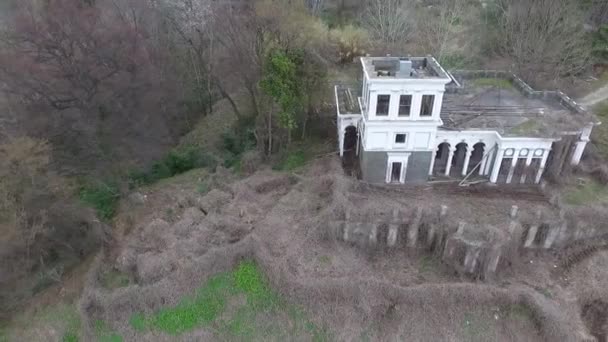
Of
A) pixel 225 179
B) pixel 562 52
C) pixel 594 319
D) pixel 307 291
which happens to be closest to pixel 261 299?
pixel 307 291

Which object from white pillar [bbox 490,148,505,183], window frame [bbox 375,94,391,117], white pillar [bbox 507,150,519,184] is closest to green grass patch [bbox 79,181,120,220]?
window frame [bbox 375,94,391,117]

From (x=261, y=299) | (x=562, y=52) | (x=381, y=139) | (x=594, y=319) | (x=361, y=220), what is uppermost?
(x=562, y=52)

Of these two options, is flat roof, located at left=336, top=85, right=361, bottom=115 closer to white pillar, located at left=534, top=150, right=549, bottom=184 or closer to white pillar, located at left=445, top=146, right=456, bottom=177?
white pillar, located at left=445, top=146, right=456, bottom=177

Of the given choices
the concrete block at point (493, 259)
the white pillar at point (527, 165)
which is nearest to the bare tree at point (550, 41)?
the white pillar at point (527, 165)

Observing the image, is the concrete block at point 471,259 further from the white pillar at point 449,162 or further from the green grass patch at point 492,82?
the green grass patch at point 492,82

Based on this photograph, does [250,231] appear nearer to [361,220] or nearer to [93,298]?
[361,220]

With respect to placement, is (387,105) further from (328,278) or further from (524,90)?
(524,90)
